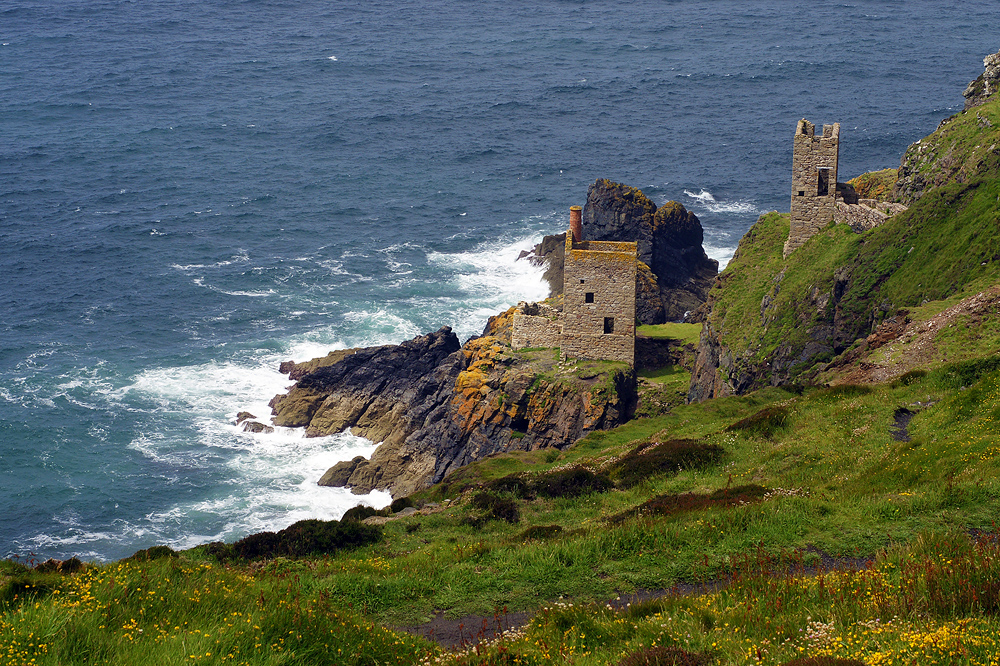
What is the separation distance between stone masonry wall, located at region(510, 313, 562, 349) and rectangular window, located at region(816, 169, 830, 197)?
1537 centimetres

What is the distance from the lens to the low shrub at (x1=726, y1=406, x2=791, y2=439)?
28141mm

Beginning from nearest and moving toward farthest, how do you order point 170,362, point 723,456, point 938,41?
1. point 723,456
2. point 170,362
3. point 938,41

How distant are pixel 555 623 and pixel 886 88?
453 ft

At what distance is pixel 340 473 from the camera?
53281 mm

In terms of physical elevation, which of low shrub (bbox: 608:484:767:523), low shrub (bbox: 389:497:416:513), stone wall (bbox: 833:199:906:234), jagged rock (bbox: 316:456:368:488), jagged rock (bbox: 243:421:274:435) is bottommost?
jagged rock (bbox: 316:456:368:488)

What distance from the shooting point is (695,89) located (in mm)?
141375

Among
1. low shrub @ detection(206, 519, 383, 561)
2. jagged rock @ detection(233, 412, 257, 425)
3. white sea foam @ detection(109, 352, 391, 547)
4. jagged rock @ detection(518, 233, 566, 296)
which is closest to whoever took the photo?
low shrub @ detection(206, 519, 383, 561)

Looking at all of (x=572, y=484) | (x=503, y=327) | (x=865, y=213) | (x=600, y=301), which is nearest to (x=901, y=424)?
(x=572, y=484)

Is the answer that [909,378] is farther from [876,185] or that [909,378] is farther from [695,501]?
[876,185]

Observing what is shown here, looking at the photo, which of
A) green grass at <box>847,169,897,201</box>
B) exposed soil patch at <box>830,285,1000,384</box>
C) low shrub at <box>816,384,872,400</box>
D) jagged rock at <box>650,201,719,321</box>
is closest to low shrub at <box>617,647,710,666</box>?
low shrub at <box>816,384,872,400</box>

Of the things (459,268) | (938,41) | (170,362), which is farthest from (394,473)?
(938,41)

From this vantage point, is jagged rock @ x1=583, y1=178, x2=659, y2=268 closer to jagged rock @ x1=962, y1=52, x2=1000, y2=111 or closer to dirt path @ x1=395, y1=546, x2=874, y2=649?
jagged rock @ x1=962, y1=52, x2=1000, y2=111

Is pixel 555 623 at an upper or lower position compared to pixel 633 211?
lower

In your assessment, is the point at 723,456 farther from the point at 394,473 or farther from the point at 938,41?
the point at 938,41
